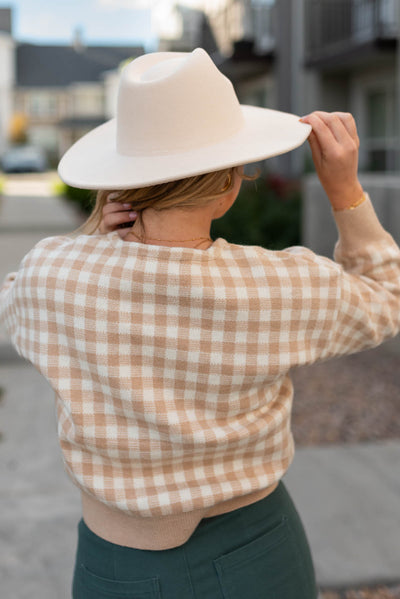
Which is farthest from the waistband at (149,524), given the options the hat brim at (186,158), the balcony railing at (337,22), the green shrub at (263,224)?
the balcony railing at (337,22)

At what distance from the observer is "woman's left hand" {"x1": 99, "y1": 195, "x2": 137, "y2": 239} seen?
52.0 inches

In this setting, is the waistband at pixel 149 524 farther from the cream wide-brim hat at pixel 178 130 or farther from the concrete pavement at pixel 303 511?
the concrete pavement at pixel 303 511

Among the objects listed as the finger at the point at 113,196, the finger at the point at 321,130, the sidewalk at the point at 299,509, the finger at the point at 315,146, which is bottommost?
the sidewalk at the point at 299,509

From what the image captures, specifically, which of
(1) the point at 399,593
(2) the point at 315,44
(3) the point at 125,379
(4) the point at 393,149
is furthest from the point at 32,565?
(2) the point at 315,44

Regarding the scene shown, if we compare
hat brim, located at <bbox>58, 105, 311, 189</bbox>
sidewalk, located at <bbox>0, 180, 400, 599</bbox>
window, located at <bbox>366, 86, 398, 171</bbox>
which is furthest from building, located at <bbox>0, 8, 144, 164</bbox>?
hat brim, located at <bbox>58, 105, 311, 189</bbox>

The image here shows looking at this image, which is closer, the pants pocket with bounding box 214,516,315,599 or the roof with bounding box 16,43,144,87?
the pants pocket with bounding box 214,516,315,599

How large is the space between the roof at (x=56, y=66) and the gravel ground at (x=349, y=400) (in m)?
Result: 59.8

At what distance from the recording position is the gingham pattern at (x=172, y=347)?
4.00 feet

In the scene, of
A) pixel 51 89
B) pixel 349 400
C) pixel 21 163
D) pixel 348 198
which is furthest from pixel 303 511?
pixel 51 89

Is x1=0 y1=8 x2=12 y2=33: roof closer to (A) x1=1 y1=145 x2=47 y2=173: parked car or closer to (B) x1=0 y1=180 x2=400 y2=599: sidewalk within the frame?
(A) x1=1 y1=145 x2=47 y2=173: parked car

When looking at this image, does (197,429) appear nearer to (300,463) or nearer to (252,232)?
(300,463)

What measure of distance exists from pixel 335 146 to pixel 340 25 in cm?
1442

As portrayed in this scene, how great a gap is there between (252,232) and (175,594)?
7424mm

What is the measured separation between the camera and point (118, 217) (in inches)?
52.1
